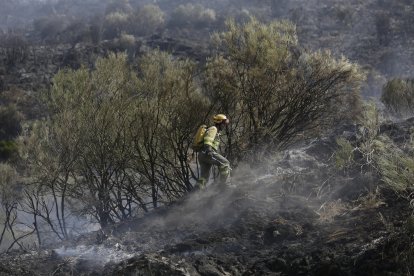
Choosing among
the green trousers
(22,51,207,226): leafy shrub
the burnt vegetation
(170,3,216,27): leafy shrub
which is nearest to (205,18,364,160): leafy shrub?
the burnt vegetation

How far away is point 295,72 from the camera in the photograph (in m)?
11.3

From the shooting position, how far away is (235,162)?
11.3 metres

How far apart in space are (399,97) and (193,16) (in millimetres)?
37306

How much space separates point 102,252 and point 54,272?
0.73 metres

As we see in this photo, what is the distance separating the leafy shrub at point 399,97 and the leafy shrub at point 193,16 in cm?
3331

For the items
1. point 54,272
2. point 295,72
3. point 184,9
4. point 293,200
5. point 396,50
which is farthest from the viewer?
point 184,9

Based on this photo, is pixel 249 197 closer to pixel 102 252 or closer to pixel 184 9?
pixel 102 252

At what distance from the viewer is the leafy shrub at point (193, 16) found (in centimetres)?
5250

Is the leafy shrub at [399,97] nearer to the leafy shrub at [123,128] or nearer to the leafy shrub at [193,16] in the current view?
the leafy shrub at [123,128]

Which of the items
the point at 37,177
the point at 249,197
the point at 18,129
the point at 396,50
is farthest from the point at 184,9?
the point at 249,197

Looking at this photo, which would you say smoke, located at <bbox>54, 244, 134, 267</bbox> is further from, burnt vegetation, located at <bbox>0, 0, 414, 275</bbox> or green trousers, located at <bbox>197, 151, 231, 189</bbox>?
green trousers, located at <bbox>197, 151, 231, 189</bbox>

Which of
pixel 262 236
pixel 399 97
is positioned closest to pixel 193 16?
pixel 399 97

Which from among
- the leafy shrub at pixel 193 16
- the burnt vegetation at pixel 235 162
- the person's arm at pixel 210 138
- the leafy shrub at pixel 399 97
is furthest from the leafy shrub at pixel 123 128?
the leafy shrub at pixel 193 16

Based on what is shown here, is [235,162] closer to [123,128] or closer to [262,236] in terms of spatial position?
[123,128]
